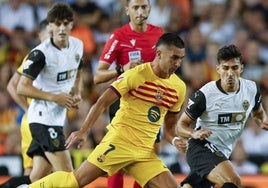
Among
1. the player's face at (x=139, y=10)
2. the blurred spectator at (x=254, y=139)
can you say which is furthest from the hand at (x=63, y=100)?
the blurred spectator at (x=254, y=139)

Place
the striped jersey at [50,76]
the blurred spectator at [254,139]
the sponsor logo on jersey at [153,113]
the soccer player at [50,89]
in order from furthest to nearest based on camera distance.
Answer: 1. the blurred spectator at [254,139]
2. the striped jersey at [50,76]
3. the soccer player at [50,89]
4. the sponsor logo on jersey at [153,113]

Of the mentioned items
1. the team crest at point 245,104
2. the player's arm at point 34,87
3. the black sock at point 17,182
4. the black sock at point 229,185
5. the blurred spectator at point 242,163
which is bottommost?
the blurred spectator at point 242,163

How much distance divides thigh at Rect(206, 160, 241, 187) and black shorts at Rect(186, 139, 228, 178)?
47 millimetres

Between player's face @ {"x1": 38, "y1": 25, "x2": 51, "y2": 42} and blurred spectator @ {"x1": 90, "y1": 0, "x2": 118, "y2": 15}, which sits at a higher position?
player's face @ {"x1": 38, "y1": 25, "x2": 51, "y2": 42}

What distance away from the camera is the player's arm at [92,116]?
8.50 m

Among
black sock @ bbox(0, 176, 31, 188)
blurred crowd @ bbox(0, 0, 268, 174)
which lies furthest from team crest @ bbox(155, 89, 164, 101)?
blurred crowd @ bbox(0, 0, 268, 174)

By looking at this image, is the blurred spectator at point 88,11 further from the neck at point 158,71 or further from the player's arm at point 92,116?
the player's arm at point 92,116

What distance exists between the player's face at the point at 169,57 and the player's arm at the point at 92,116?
496 mm

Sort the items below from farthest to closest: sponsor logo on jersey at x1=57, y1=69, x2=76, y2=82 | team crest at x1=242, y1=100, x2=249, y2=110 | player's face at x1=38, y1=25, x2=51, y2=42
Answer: player's face at x1=38, y1=25, x2=51, y2=42, sponsor logo on jersey at x1=57, y1=69, x2=76, y2=82, team crest at x1=242, y1=100, x2=249, y2=110

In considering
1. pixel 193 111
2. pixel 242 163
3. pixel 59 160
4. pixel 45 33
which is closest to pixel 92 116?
pixel 193 111

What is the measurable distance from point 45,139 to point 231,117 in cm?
186

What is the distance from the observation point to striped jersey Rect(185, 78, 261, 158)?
9.36 metres

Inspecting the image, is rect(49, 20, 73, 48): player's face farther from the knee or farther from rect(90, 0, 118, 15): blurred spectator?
rect(90, 0, 118, 15): blurred spectator

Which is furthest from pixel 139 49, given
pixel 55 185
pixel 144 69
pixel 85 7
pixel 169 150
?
pixel 85 7
